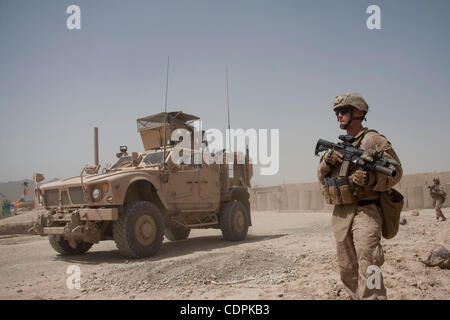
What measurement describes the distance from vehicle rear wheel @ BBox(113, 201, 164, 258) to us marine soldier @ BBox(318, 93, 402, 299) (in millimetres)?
3741

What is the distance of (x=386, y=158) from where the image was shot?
126 inches

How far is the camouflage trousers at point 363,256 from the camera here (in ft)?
A: 9.50

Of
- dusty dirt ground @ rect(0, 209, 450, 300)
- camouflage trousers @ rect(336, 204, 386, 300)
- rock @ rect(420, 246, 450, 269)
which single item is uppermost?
camouflage trousers @ rect(336, 204, 386, 300)

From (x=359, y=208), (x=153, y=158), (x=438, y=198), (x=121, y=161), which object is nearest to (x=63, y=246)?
(x=121, y=161)

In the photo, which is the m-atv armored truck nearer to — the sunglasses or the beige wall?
the sunglasses

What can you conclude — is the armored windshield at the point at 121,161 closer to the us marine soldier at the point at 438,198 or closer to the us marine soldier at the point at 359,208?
the us marine soldier at the point at 359,208

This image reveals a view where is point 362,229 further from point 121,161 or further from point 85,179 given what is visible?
point 121,161

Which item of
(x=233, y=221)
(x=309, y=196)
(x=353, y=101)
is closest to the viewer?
(x=353, y=101)

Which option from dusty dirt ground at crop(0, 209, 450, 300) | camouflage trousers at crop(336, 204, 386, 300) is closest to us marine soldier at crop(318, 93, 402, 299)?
camouflage trousers at crop(336, 204, 386, 300)

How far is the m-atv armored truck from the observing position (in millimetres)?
6367

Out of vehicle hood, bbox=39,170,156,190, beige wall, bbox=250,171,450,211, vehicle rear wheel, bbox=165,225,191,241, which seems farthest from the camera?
beige wall, bbox=250,171,450,211

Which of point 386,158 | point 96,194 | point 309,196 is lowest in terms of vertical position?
point 309,196

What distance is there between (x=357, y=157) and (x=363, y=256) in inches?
31.3

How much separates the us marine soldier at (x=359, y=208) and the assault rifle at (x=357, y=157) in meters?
0.05
